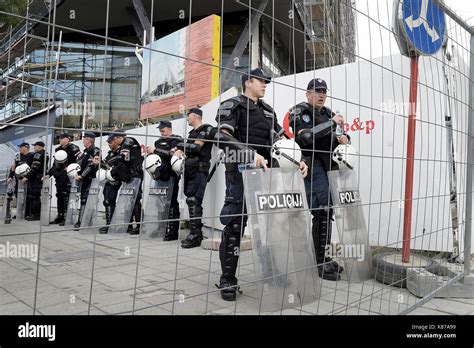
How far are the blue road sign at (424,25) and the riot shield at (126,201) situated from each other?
14.5 ft

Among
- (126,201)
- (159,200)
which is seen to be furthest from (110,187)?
(159,200)

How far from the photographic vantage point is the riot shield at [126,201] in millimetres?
6062

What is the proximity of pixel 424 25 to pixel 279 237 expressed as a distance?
217 cm

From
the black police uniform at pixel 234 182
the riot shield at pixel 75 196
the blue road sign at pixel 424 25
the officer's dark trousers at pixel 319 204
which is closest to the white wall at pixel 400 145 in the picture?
the blue road sign at pixel 424 25

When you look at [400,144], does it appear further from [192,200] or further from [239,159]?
[192,200]

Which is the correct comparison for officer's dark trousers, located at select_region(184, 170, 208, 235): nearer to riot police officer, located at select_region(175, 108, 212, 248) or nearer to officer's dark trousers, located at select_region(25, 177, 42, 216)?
riot police officer, located at select_region(175, 108, 212, 248)

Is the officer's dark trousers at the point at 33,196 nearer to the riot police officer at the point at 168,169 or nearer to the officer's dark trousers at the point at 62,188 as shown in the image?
the officer's dark trousers at the point at 62,188

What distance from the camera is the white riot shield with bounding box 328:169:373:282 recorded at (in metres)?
3.16

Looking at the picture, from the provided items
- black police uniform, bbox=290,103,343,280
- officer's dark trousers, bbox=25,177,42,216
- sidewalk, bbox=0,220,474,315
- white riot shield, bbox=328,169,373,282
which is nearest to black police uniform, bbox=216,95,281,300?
sidewalk, bbox=0,220,474,315

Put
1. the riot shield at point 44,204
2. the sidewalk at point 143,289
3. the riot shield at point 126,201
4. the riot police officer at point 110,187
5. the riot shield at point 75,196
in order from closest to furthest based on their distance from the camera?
the riot shield at point 44,204, the sidewalk at point 143,289, the riot police officer at point 110,187, the riot shield at point 126,201, the riot shield at point 75,196

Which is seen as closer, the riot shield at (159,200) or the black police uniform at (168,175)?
the black police uniform at (168,175)

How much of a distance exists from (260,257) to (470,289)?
191cm

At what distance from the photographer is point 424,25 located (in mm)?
3143
